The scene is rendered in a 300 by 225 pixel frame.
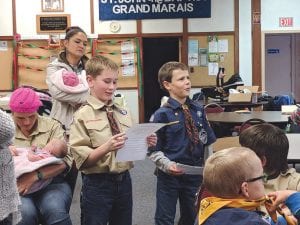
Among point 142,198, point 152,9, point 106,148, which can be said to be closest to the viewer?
point 106,148

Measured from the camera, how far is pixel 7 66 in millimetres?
9305

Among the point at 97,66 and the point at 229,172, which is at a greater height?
the point at 97,66

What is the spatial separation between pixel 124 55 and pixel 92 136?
23.6ft

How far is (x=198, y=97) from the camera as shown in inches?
320

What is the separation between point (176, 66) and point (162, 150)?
20.6 inches

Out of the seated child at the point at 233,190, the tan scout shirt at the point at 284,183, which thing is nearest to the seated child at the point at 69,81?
the tan scout shirt at the point at 284,183

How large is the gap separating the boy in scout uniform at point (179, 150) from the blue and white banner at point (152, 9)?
676 centimetres

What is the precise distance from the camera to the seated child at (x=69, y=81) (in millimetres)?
2889

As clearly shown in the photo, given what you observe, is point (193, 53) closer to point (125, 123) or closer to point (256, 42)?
point (256, 42)

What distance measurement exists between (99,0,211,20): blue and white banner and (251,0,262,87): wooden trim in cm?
90

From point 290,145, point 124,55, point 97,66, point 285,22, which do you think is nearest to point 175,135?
point 97,66

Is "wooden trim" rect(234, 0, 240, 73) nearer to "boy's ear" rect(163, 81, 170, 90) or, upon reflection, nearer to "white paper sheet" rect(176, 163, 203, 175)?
"boy's ear" rect(163, 81, 170, 90)

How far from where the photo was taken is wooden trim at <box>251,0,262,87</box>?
9.55 m

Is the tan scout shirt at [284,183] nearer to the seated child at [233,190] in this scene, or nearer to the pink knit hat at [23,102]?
the seated child at [233,190]
